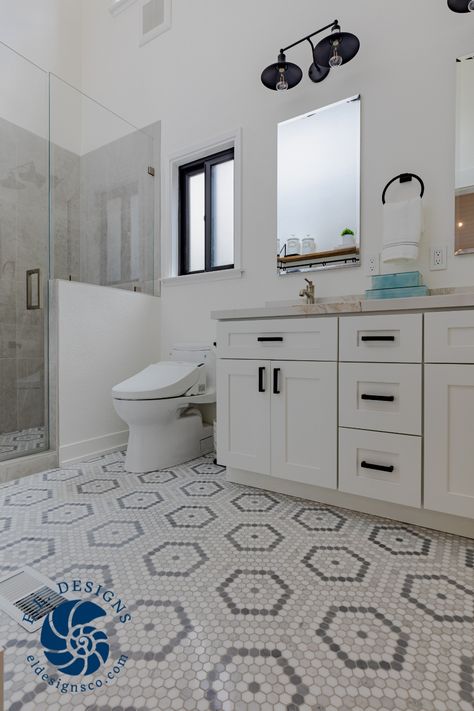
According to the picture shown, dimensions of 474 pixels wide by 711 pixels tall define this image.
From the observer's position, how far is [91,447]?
2.27 metres

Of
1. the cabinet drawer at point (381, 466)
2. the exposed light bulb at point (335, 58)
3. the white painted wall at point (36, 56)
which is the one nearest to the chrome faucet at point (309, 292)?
the cabinet drawer at point (381, 466)

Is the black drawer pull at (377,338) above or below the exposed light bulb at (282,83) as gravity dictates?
below

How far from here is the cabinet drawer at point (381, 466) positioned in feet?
4.42

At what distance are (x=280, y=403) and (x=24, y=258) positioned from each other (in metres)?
1.74

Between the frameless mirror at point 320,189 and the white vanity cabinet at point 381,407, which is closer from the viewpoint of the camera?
the white vanity cabinet at point 381,407

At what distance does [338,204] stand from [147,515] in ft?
5.61

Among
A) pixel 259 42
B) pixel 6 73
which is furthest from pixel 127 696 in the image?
pixel 6 73

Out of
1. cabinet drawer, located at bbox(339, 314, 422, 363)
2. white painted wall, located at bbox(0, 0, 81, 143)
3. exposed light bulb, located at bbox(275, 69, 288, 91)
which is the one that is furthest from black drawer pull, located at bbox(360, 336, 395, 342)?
white painted wall, located at bbox(0, 0, 81, 143)

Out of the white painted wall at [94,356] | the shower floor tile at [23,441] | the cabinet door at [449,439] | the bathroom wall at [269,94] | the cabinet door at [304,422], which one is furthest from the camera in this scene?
the white painted wall at [94,356]

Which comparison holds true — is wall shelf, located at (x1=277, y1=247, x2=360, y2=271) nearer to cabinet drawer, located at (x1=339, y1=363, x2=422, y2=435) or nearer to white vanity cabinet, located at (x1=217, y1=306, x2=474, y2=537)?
white vanity cabinet, located at (x1=217, y1=306, x2=474, y2=537)

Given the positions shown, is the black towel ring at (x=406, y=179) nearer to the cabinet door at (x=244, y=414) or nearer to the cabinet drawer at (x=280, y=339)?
the cabinet drawer at (x=280, y=339)

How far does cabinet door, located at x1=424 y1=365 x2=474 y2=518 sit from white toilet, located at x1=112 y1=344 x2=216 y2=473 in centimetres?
121

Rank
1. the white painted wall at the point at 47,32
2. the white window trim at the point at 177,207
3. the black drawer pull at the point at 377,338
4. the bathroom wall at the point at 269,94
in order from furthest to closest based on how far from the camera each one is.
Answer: the white painted wall at the point at 47,32
the white window trim at the point at 177,207
the bathroom wall at the point at 269,94
the black drawer pull at the point at 377,338

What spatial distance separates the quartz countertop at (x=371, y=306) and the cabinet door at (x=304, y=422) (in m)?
0.21
